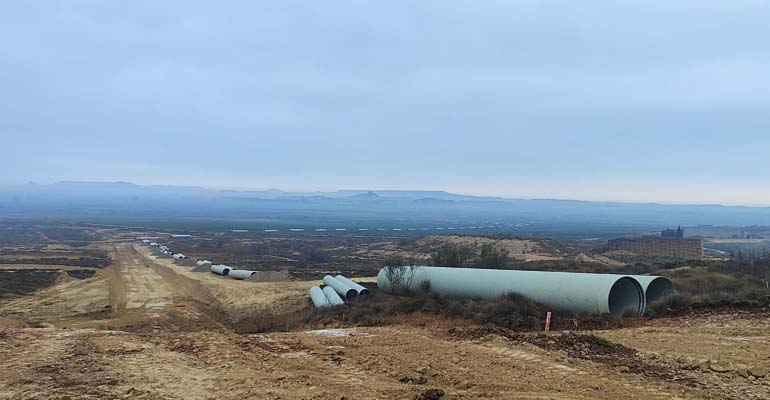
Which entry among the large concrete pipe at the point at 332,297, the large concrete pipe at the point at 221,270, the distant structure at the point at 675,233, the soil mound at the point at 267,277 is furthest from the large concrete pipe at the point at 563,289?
Result: the distant structure at the point at 675,233

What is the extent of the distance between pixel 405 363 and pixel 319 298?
603 inches

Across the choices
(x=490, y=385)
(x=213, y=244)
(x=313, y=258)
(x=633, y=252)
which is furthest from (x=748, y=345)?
(x=213, y=244)

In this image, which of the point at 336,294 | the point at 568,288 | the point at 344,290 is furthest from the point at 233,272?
the point at 568,288

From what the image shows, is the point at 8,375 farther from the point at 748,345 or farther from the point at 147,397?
the point at 748,345

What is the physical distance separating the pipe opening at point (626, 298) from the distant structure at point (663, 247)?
61295 mm

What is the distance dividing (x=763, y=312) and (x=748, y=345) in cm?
557

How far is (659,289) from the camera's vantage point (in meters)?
20.2

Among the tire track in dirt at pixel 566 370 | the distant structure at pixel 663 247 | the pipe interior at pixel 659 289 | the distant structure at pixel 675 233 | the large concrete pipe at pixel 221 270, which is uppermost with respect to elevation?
the pipe interior at pixel 659 289

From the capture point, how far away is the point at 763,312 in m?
16.5

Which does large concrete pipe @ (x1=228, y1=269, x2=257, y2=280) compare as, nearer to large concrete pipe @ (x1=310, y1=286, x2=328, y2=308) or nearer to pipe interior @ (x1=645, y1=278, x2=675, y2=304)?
large concrete pipe @ (x1=310, y1=286, x2=328, y2=308)

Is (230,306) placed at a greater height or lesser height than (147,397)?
lesser

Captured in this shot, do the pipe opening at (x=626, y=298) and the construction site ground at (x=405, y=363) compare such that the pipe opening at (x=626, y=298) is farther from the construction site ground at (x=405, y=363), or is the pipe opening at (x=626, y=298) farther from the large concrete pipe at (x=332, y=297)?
the large concrete pipe at (x=332, y=297)

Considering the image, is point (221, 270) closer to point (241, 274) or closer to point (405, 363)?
point (241, 274)

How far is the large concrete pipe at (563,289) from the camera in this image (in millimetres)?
17078
